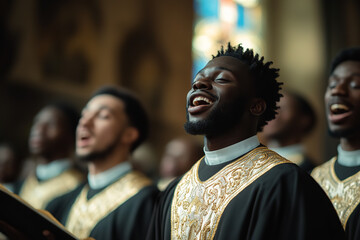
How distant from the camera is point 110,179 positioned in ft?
11.3

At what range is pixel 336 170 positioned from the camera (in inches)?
112

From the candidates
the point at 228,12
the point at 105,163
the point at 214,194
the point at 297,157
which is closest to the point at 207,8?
the point at 228,12

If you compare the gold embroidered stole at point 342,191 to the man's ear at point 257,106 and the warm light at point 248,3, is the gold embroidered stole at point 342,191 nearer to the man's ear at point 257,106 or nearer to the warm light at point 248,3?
the man's ear at point 257,106

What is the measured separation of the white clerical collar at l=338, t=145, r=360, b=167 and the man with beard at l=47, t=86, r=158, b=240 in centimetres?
127

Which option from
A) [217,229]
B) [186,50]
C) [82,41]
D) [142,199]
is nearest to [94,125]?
[142,199]

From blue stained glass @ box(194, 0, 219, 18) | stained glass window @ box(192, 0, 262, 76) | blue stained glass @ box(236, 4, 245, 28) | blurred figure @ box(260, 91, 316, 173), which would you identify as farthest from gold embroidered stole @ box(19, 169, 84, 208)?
blue stained glass @ box(236, 4, 245, 28)

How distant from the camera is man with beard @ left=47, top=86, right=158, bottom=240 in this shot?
3119 millimetres

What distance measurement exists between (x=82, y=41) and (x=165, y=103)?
2.94 meters

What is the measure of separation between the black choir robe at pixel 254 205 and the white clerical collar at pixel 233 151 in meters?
0.03

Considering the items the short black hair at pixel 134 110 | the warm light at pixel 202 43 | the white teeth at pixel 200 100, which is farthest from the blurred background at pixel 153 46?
the white teeth at pixel 200 100

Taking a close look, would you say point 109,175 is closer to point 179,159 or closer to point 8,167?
point 179,159

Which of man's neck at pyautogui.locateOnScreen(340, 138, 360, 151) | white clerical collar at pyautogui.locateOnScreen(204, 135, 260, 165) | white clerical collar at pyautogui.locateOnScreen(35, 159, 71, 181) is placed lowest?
white clerical collar at pyautogui.locateOnScreen(35, 159, 71, 181)

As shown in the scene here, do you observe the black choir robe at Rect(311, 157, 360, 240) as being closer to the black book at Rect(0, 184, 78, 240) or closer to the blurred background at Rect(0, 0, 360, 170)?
the black book at Rect(0, 184, 78, 240)

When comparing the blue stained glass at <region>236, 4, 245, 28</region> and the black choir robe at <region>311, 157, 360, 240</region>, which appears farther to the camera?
the blue stained glass at <region>236, 4, 245, 28</region>
